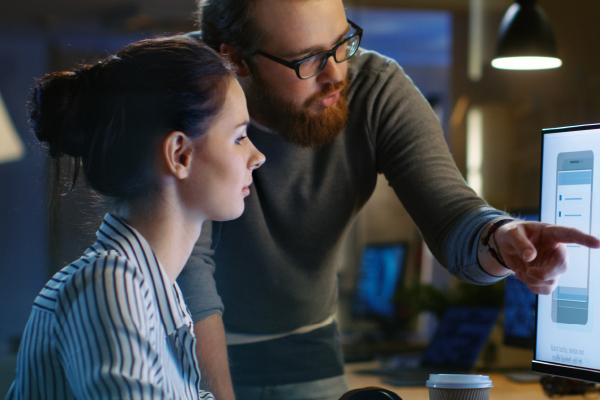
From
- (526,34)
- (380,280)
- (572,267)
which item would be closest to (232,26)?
(572,267)

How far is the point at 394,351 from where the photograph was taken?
7.98 feet

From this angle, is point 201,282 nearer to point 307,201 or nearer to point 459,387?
point 307,201

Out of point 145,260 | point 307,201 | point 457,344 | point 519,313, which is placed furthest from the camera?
point 457,344

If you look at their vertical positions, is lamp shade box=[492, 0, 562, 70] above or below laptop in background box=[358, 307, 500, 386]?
above

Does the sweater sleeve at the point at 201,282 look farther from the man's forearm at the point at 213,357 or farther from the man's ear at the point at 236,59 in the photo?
the man's ear at the point at 236,59

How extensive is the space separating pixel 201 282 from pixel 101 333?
38 centimetres

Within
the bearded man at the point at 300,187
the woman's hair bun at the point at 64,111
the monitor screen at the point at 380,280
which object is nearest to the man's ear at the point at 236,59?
the bearded man at the point at 300,187

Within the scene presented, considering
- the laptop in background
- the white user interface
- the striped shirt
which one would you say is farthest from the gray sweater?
the laptop in background

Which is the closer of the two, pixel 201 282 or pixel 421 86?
pixel 201 282

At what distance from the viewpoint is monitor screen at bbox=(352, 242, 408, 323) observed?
2642 millimetres

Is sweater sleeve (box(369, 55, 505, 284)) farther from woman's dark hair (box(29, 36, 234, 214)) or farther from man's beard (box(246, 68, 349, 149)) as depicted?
woman's dark hair (box(29, 36, 234, 214))

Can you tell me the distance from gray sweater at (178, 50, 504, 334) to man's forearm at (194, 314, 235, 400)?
0.09m

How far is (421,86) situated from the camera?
3.10 meters

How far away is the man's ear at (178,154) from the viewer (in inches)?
27.9
